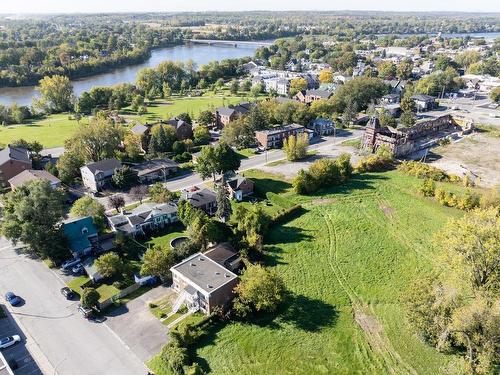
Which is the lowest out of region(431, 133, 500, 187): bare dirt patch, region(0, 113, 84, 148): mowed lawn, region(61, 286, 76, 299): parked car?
region(61, 286, 76, 299): parked car

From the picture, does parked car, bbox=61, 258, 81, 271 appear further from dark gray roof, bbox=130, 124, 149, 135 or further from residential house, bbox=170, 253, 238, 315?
dark gray roof, bbox=130, 124, 149, 135

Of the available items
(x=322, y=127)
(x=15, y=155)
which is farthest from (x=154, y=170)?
(x=322, y=127)

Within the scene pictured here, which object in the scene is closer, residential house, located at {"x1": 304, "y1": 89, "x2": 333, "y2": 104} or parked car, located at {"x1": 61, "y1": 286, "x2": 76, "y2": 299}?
parked car, located at {"x1": 61, "y1": 286, "x2": 76, "y2": 299}

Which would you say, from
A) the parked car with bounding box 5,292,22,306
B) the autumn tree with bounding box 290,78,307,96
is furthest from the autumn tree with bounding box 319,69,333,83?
the parked car with bounding box 5,292,22,306

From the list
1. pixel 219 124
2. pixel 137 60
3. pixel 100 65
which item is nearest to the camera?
pixel 219 124

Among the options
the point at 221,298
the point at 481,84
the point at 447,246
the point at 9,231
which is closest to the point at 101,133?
the point at 9,231

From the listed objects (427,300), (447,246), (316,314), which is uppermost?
(447,246)

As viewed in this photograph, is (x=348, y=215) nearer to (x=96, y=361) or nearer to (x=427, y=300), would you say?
(x=427, y=300)
